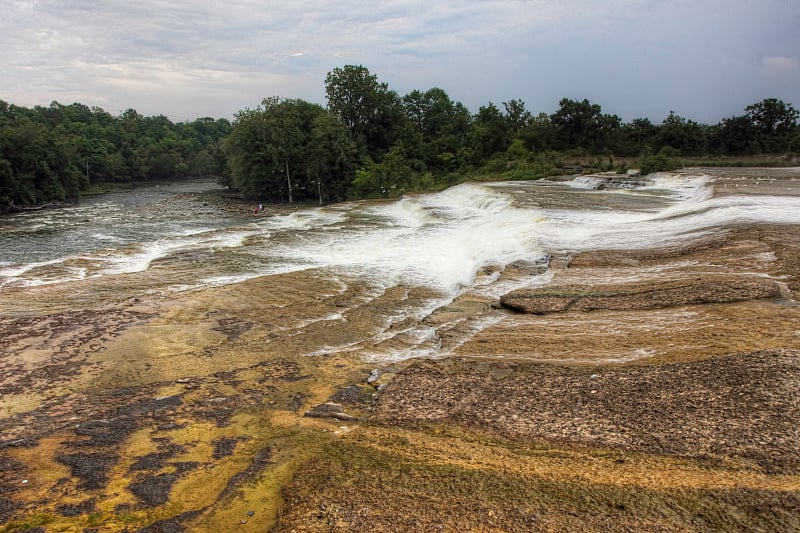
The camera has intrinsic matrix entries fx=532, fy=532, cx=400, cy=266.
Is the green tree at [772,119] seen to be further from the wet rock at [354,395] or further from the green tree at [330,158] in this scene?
the wet rock at [354,395]

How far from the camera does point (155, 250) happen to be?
17516mm

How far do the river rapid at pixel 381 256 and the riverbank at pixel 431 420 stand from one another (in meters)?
0.49

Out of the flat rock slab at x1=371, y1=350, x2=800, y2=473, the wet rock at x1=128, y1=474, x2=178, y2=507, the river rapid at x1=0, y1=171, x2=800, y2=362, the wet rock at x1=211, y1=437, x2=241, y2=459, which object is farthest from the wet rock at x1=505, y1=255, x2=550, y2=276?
the wet rock at x1=128, y1=474, x2=178, y2=507

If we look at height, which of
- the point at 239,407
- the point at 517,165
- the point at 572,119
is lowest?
the point at 239,407

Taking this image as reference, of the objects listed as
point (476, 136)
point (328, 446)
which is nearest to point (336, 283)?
point (328, 446)

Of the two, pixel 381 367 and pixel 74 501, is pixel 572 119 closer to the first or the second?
pixel 381 367

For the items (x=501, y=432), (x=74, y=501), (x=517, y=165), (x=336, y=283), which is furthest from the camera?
(x=517, y=165)

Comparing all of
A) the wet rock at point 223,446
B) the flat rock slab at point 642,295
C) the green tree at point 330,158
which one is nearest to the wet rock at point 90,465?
the wet rock at point 223,446

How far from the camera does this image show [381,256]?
1543 centimetres

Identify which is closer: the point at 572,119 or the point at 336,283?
the point at 336,283

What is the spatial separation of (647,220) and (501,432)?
1345cm

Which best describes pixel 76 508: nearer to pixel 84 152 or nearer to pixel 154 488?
pixel 154 488

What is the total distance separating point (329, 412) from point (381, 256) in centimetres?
996

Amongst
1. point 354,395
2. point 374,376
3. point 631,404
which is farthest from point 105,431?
point 631,404
